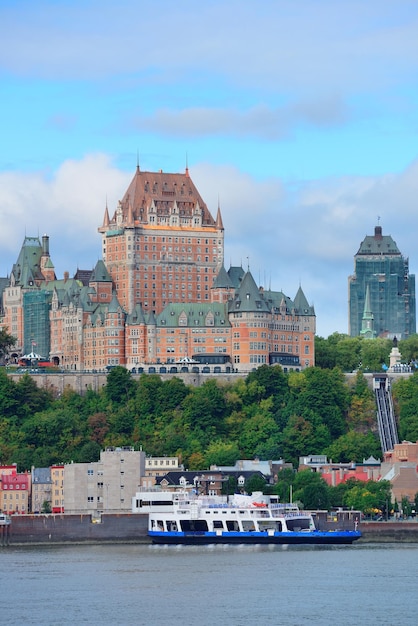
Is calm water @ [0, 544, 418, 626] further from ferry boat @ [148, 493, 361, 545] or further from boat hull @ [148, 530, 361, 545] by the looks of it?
ferry boat @ [148, 493, 361, 545]

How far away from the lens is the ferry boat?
19238 centimetres

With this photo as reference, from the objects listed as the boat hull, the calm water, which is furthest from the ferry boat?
the calm water

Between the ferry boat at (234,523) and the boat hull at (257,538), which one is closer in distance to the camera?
the boat hull at (257,538)

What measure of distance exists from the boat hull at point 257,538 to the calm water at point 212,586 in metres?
5.35

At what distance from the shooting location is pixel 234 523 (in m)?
196

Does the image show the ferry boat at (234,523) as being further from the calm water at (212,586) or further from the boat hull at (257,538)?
the calm water at (212,586)

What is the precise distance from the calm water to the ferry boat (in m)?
6.67

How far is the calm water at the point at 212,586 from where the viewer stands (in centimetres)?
13650

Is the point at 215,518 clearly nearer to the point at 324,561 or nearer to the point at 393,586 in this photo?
the point at 324,561

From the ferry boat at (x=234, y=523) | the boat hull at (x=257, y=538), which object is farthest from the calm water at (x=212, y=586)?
the ferry boat at (x=234, y=523)

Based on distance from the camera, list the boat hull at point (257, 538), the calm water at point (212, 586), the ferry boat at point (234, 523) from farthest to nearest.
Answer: the ferry boat at point (234, 523)
the boat hull at point (257, 538)
the calm water at point (212, 586)

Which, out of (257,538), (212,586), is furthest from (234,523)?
(212,586)

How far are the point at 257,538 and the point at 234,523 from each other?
354 centimetres

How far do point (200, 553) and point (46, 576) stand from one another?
80.3 feet
